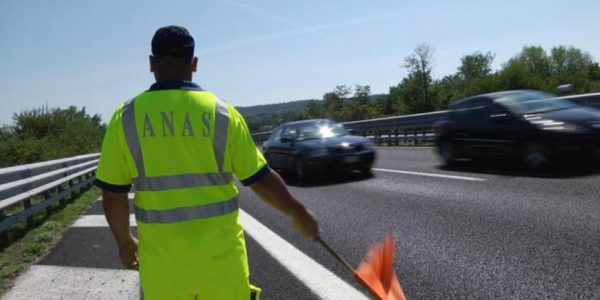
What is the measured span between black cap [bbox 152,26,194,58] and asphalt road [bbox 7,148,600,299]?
2.31 meters

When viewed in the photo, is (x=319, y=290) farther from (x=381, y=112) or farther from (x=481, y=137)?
(x=381, y=112)

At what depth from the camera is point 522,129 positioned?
353 inches

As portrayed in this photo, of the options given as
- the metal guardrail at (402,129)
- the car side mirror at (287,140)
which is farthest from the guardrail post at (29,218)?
the metal guardrail at (402,129)

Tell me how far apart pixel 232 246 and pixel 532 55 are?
116 m

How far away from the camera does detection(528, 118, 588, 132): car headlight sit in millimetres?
8281

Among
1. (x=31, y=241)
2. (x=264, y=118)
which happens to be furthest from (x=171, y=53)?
(x=264, y=118)

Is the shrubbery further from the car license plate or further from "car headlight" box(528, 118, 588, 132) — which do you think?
"car headlight" box(528, 118, 588, 132)

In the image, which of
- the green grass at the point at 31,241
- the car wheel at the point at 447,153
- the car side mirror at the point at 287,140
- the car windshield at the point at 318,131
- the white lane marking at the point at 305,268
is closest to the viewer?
the white lane marking at the point at 305,268

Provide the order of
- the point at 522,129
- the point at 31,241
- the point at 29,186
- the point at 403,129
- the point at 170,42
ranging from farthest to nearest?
the point at 403,129 < the point at 522,129 < the point at 29,186 < the point at 31,241 < the point at 170,42

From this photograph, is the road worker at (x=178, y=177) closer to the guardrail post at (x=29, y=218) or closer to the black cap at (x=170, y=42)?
the black cap at (x=170, y=42)

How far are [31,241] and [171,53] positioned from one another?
5413 mm

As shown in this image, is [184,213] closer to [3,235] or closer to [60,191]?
[3,235]

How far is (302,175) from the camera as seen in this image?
11.2 metres

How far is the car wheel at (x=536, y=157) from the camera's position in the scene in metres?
8.65
